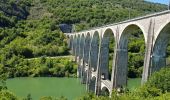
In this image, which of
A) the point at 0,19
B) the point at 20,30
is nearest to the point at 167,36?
the point at 20,30

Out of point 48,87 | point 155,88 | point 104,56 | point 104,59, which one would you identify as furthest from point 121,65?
point 48,87

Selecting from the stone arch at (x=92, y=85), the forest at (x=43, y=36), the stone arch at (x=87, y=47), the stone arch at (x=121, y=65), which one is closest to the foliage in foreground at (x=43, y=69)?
the forest at (x=43, y=36)

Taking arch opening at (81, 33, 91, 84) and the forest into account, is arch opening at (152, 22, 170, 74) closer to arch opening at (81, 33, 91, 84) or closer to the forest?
the forest

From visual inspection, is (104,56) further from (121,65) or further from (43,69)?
(43,69)

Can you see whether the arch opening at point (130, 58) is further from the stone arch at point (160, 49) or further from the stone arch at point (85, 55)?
the stone arch at point (85, 55)

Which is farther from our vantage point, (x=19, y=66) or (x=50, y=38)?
(x=50, y=38)

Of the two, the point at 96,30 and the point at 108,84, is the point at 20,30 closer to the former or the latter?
the point at 96,30

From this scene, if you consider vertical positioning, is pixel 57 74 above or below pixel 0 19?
below
